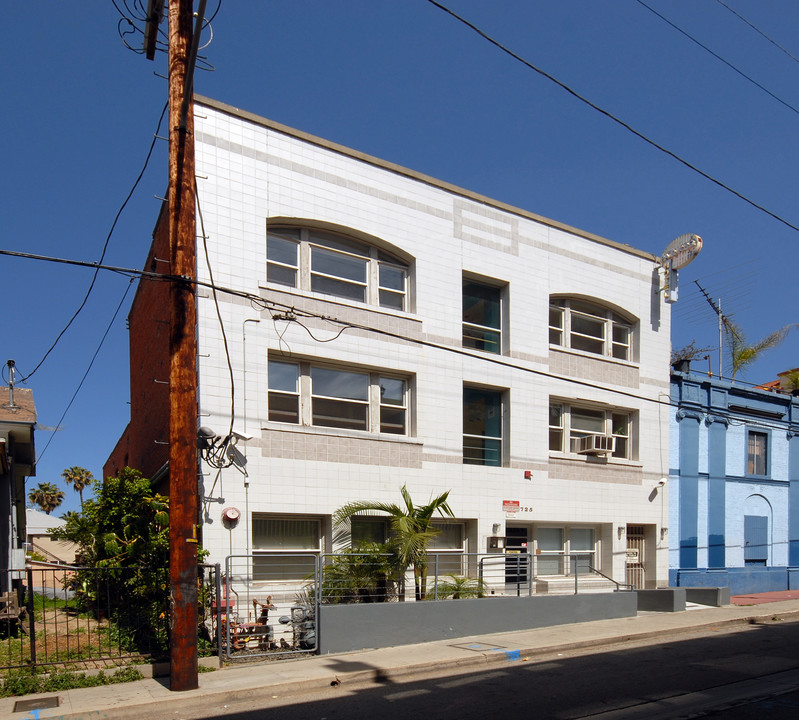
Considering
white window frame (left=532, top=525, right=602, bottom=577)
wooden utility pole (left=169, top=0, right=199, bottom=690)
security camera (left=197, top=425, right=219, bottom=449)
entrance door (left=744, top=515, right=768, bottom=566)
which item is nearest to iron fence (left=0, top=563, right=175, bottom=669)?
wooden utility pole (left=169, top=0, right=199, bottom=690)

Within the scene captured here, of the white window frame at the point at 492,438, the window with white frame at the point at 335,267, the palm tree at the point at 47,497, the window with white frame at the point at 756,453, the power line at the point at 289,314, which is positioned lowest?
the palm tree at the point at 47,497

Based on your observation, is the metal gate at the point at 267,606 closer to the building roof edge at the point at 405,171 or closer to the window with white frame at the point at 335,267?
the window with white frame at the point at 335,267

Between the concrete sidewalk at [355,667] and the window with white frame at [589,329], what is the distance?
6.99 metres

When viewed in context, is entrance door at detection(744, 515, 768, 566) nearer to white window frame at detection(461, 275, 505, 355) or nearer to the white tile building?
the white tile building

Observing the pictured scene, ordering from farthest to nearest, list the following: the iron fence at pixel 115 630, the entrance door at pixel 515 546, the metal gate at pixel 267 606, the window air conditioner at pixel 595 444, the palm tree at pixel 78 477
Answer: the palm tree at pixel 78 477 < the window air conditioner at pixel 595 444 < the entrance door at pixel 515 546 < the metal gate at pixel 267 606 < the iron fence at pixel 115 630

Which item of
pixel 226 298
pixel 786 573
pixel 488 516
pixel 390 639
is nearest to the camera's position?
pixel 390 639

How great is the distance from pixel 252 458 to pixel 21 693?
529 cm

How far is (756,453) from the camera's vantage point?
23656mm

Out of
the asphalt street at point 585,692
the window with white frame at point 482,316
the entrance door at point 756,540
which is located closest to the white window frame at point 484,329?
the window with white frame at point 482,316

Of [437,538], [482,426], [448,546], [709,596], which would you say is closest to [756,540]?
[709,596]

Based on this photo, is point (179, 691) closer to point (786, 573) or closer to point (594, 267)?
point (594, 267)

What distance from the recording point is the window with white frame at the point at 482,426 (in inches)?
703

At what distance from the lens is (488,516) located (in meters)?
17.2

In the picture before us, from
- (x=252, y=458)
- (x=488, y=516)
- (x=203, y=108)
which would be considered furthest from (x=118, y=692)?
(x=203, y=108)
